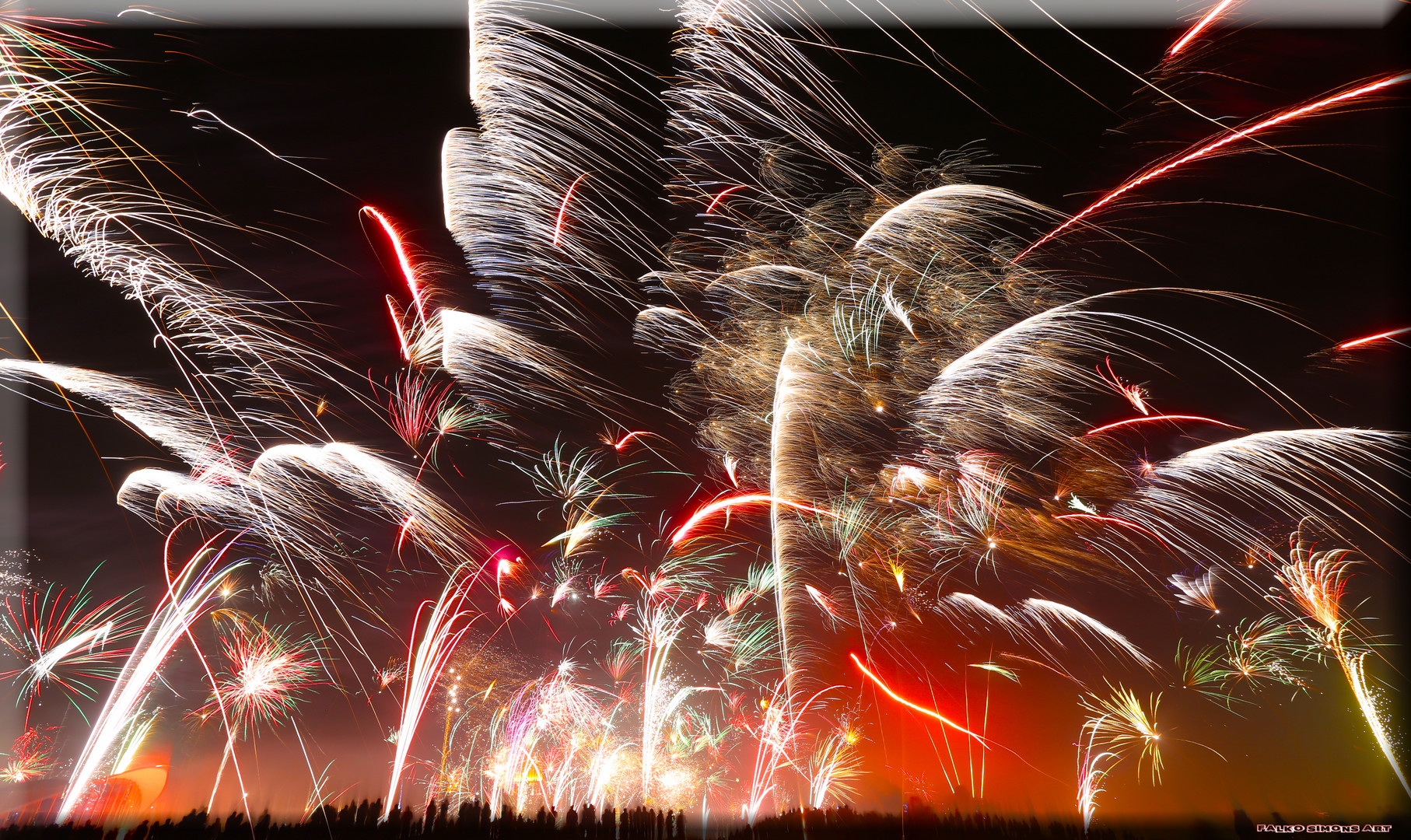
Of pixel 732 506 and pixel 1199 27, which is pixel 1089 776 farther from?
pixel 1199 27

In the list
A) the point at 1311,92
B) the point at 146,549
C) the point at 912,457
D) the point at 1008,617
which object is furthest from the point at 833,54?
the point at 146,549

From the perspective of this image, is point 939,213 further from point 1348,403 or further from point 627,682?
point 627,682

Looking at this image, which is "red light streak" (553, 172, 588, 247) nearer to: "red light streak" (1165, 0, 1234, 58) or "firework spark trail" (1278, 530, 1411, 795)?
"red light streak" (1165, 0, 1234, 58)

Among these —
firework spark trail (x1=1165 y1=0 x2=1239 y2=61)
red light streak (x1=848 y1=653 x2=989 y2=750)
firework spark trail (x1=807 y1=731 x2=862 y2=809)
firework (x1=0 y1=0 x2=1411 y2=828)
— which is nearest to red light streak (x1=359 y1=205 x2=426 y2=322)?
firework (x1=0 y1=0 x2=1411 y2=828)

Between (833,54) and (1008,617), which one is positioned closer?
(833,54)

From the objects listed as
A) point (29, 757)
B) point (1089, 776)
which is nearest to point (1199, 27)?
point (1089, 776)

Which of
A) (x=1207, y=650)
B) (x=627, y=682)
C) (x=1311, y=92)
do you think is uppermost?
(x=1311, y=92)
